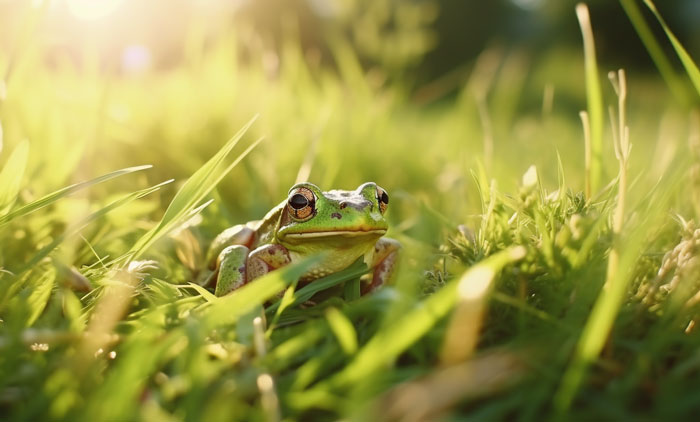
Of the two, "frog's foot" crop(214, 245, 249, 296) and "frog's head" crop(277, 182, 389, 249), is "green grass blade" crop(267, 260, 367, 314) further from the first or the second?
"frog's foot" crop(214, 245, 249, 296)

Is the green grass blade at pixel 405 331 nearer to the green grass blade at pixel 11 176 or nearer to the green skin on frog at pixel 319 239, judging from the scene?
the green skin on frog at pixel 319 239

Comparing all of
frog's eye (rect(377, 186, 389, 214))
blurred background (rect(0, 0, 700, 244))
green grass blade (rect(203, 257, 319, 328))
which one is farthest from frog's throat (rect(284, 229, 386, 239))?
green grass blade (rect(203, 257, 319, 328))

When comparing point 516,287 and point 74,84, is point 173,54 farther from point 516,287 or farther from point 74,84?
point 516,287

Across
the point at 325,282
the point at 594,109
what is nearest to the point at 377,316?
the point at 325,282

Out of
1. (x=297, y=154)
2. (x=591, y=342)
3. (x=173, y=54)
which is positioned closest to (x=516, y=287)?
(x=591, y=342)

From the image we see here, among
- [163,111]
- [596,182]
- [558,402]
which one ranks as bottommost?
[558,402]

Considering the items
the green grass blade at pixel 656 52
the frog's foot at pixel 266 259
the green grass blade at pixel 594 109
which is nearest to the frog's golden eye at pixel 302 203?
the frog's foot at pixel 266 259

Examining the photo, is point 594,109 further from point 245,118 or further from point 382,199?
point 245,118
